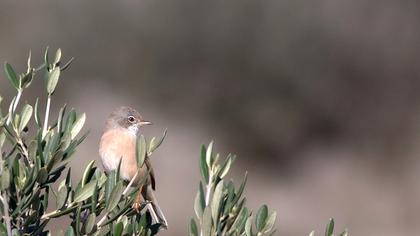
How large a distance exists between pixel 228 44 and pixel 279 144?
6.76 ft

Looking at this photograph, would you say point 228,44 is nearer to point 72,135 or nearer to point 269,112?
point 269,112

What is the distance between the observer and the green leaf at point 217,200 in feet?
9.25

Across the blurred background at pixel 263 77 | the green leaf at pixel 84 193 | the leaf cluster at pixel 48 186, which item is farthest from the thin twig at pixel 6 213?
the blurred background at pixel 263 77

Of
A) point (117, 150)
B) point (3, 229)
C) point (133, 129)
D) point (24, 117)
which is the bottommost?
point (3, 229)

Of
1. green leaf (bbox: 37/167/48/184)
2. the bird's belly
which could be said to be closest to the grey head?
the bird's belly

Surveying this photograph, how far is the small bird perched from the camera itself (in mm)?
4941

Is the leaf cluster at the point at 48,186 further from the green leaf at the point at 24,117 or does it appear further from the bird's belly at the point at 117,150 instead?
the bird's belly at the point at 117,150

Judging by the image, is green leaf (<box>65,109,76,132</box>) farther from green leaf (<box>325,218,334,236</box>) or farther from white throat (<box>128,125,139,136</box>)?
white throat (<box>128,125,139,136</box>)

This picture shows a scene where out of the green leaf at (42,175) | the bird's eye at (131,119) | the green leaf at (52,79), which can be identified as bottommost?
the green leaf at (42,175)

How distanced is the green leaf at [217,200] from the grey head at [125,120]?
2789mm

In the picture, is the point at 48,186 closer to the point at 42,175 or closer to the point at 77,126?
the point at 42,175

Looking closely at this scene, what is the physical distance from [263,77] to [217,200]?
49.8 ft

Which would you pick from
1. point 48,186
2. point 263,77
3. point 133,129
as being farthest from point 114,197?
point 263,77

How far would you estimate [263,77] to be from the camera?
1797 centimetres
